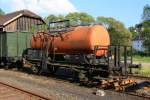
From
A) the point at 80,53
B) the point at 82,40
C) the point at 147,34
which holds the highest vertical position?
the point at 147,34

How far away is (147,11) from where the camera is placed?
80562 millimetres

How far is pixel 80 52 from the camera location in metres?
18.9

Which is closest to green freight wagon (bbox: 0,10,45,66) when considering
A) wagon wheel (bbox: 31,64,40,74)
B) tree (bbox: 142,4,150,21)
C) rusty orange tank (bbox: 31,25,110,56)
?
wagon wheel (bbox: 31,64,40,74)

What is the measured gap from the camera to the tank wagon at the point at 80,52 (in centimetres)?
1742

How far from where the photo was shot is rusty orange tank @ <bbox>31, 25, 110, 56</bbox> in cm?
1831

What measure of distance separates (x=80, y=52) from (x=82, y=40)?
74 cm

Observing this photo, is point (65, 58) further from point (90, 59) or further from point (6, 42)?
point (6, 42)

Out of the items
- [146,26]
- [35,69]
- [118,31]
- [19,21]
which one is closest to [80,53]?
[35,69]

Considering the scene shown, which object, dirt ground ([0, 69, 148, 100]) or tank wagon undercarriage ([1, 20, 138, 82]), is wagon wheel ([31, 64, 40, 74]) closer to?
tank wagon undercarriage ([1, 20, 138, 82])

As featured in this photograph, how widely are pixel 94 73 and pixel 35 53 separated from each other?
6.32m

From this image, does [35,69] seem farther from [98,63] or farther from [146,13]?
[146,13]

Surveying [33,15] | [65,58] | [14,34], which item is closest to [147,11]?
[33,15]

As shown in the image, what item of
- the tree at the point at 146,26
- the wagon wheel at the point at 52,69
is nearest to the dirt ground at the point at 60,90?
the wagon wheel at the point at 52,69

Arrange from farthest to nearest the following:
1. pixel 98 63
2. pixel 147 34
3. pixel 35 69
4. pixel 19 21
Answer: pixel 147 34 → pixel 19 21 → pixel 35 69 → pixel 98 63
